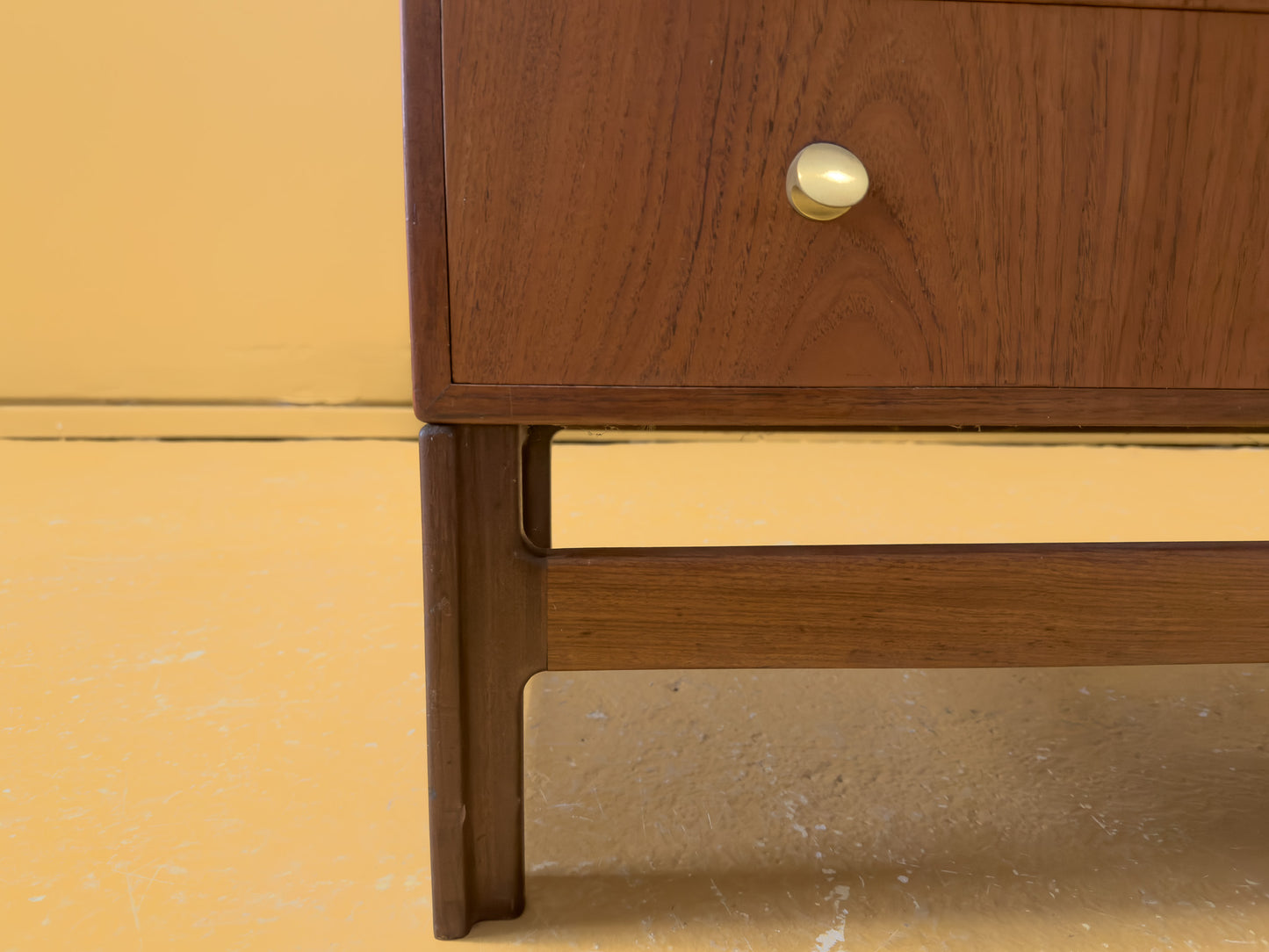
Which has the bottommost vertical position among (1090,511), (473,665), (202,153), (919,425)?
(1090,511)

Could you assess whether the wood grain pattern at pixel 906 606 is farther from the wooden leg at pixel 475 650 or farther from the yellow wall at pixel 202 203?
the yellow wall at pixel 202 203

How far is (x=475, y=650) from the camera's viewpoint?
18.2 inches

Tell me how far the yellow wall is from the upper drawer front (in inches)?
61.0

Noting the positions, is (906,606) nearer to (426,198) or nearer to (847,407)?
(847,407)

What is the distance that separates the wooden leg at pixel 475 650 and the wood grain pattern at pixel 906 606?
0.02 metres

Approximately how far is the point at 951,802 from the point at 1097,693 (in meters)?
0.25

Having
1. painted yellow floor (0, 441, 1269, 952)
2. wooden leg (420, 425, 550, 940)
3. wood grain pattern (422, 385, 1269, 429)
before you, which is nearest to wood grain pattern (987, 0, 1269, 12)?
wood grain pattern (422, 385, 1269, 429)

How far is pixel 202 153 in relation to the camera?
1852mm

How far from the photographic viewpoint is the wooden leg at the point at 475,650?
44 centimetres

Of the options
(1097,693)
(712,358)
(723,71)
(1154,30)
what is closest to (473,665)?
(712,358)

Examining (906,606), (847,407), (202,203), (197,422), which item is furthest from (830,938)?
(202,203)

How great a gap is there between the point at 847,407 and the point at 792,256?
0.07m

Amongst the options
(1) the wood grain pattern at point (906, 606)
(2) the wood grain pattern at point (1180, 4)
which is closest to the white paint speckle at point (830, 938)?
(1) the wood grain pattern at point (906, 606)

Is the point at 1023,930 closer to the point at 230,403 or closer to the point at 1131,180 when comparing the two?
the point at 1131,180
